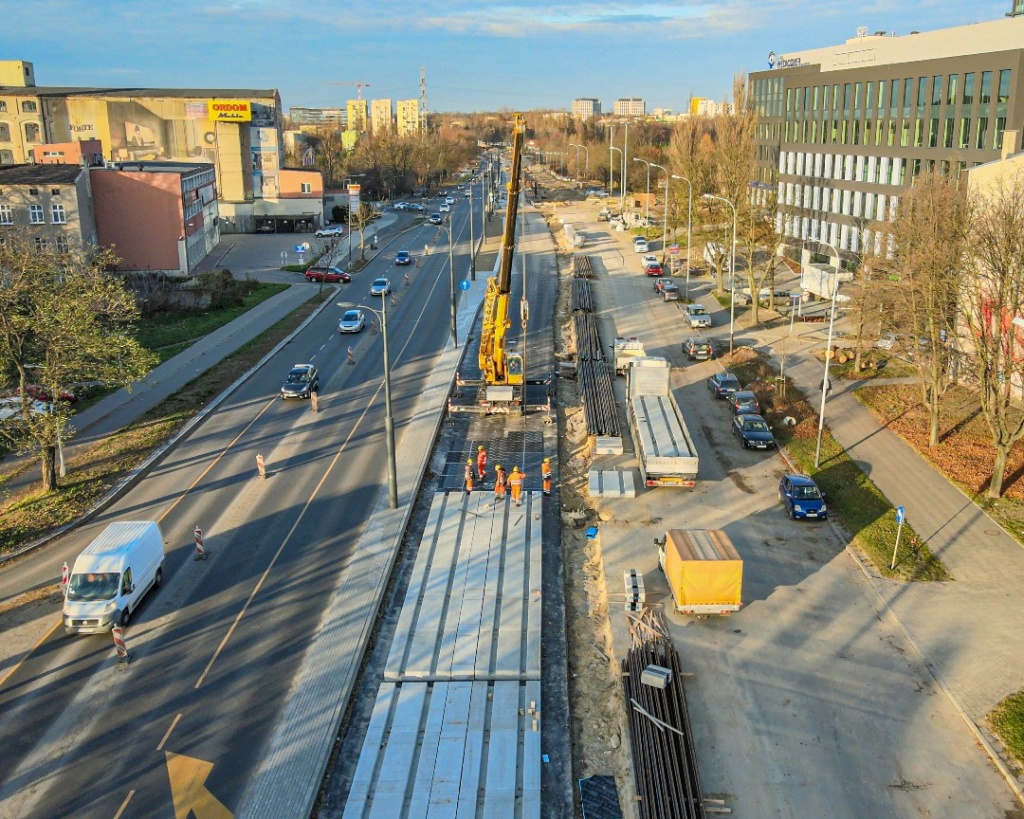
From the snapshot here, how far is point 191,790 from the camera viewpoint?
619 inches

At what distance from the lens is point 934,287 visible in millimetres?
30984

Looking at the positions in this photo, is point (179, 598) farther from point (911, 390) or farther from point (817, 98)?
point (817, 98)

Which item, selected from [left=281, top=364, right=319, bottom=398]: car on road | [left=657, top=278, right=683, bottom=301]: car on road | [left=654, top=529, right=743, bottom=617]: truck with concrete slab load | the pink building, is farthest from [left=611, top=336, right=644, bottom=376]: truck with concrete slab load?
the pink building

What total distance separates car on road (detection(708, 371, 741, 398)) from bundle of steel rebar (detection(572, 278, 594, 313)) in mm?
16028

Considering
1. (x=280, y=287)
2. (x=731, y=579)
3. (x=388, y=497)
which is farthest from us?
(x=280, y=287)

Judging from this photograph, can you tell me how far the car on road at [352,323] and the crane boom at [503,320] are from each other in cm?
1421

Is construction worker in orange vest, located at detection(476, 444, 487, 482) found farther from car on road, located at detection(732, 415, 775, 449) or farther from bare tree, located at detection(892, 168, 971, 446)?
bare tree, located at detection(892, 168, 971, 446)

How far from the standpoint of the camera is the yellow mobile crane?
120 feet

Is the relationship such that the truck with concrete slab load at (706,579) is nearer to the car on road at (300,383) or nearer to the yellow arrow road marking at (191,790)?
the yellow arrow road marking at (191,790)

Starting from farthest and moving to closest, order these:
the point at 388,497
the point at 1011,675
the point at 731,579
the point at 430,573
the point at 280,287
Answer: the point at 280,287, the point at 388,497, the point at 430,573, the point at 731,579, the point at 1011,675

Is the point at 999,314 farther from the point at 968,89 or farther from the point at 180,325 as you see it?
the point at 180,325

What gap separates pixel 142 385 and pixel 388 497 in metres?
18.4

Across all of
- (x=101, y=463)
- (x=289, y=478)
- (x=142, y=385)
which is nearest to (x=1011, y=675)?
(x=289, y=478)

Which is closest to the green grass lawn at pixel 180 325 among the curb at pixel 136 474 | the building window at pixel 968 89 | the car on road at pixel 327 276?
the car on road at pixel 327 276
